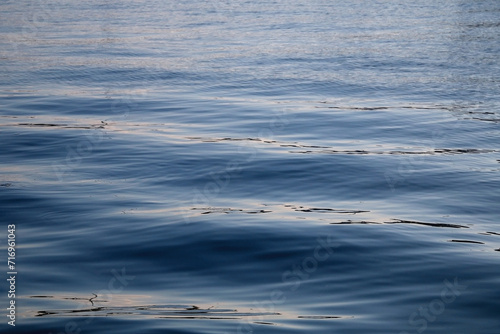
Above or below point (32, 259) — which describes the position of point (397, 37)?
Answer: above

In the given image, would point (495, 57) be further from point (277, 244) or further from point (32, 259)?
point (32, 259)

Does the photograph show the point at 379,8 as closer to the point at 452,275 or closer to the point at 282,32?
the point at 282,32

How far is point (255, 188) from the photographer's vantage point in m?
7.98

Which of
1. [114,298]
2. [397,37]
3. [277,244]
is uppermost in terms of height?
[397,37]

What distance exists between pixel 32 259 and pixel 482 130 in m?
7.21

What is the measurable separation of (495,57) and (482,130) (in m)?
6.70

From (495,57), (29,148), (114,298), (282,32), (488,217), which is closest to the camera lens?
(114,298)

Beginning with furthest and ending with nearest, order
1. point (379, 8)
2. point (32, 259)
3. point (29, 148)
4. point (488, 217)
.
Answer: point (379, 8) < point (29, 148) < point (488, 217) < point (32, 259)

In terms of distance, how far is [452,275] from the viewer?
5492mm

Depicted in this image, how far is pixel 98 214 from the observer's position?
277 inches

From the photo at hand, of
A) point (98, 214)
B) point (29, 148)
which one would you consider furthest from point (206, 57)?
point (98, 214)

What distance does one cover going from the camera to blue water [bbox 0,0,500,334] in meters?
4.95

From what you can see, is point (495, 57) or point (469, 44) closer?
point (495, 57)

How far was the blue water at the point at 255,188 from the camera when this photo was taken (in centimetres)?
495
